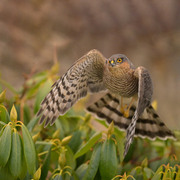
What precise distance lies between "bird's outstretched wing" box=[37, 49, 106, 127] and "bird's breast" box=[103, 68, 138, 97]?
0.13 meters

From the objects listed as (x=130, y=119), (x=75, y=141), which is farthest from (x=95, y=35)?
(x=75, y=141)

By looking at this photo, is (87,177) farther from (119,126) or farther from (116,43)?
(116,43)

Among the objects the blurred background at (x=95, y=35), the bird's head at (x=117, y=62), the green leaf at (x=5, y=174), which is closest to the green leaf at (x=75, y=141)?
the bird's head at (x=117, y=62)

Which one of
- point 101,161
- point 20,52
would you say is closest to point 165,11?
point 20,52

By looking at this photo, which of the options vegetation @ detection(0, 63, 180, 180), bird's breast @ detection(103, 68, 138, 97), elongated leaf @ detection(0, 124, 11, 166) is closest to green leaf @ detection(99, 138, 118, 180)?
vegetation @ detection(0, 63, 180, 180)

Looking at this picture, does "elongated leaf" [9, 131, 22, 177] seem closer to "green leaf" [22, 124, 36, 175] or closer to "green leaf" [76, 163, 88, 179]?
"green leaf" [22, 124, 36, 175]

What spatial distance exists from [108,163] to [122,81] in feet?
3.00

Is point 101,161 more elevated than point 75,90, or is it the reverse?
point 75,90

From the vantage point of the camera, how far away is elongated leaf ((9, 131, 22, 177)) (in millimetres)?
2100

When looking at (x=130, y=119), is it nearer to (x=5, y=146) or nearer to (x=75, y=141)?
(x=75, y=141)

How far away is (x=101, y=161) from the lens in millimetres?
2361

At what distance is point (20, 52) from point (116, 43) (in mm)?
2117

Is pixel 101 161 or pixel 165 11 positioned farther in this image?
pixel 165 11

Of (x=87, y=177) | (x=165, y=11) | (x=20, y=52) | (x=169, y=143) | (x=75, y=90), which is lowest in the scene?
(x=87, y=177)
